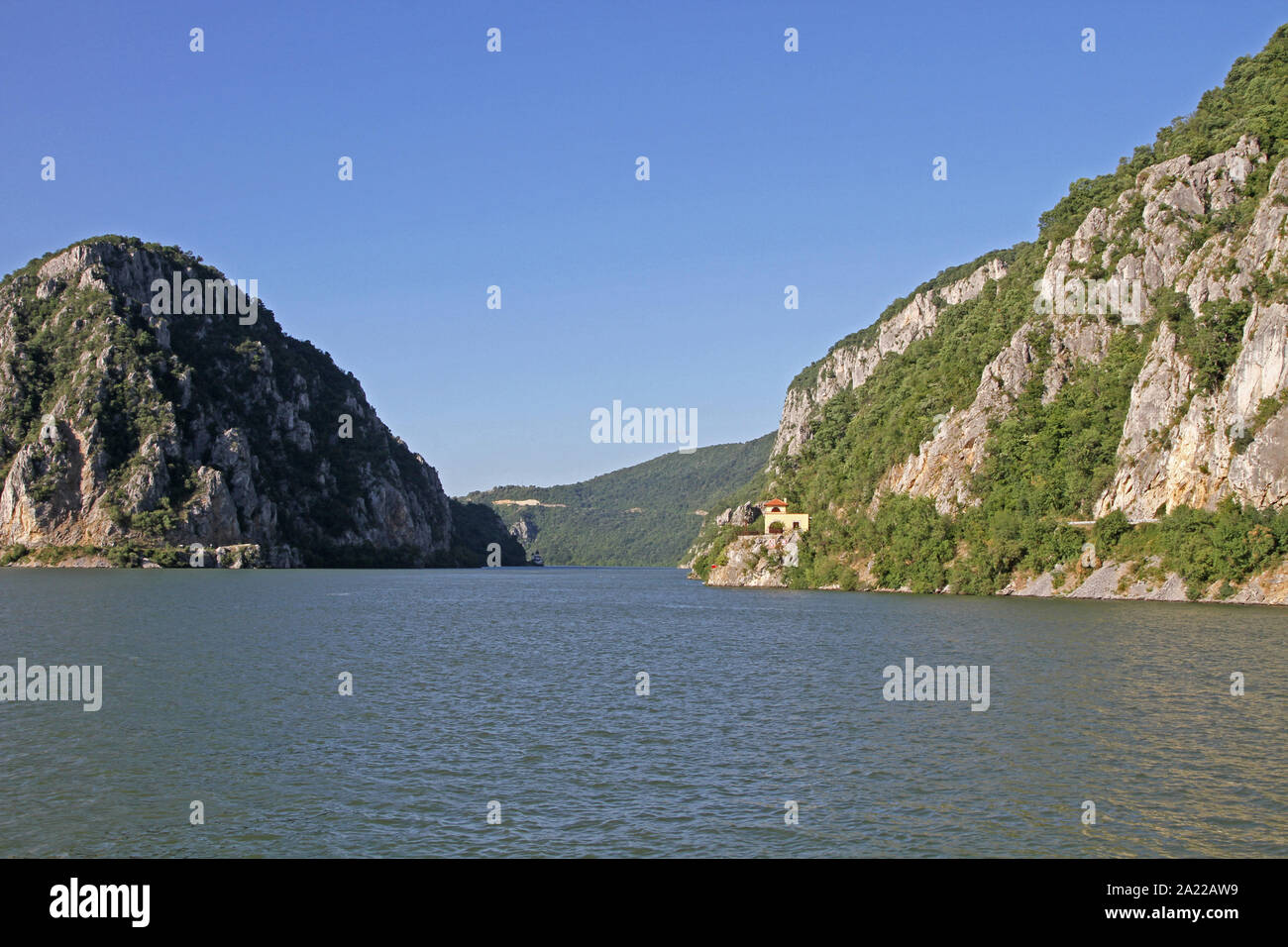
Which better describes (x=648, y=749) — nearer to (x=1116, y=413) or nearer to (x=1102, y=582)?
(x=1102, y=582)

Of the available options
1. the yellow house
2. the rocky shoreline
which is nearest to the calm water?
the rocky shoreline

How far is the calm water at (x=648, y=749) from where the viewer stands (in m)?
19.8

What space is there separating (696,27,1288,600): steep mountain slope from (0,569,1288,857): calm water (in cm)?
3068

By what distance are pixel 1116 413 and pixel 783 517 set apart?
161ft

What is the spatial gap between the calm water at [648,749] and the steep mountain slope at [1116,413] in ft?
101

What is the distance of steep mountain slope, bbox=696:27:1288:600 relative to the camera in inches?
3194

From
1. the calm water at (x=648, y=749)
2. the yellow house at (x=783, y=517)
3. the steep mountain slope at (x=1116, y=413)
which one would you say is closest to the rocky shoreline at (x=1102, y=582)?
the steep mountain slope at (x=1116, y=413)

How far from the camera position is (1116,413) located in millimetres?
101062

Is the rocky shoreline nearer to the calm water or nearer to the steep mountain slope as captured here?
the steep mountain slope

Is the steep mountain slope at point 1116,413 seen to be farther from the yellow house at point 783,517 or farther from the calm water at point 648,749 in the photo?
the calm water at point 648,749

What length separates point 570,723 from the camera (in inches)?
1227

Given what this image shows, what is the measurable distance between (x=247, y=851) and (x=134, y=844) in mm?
2355

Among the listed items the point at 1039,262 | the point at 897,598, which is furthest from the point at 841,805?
the point at 1039,262
